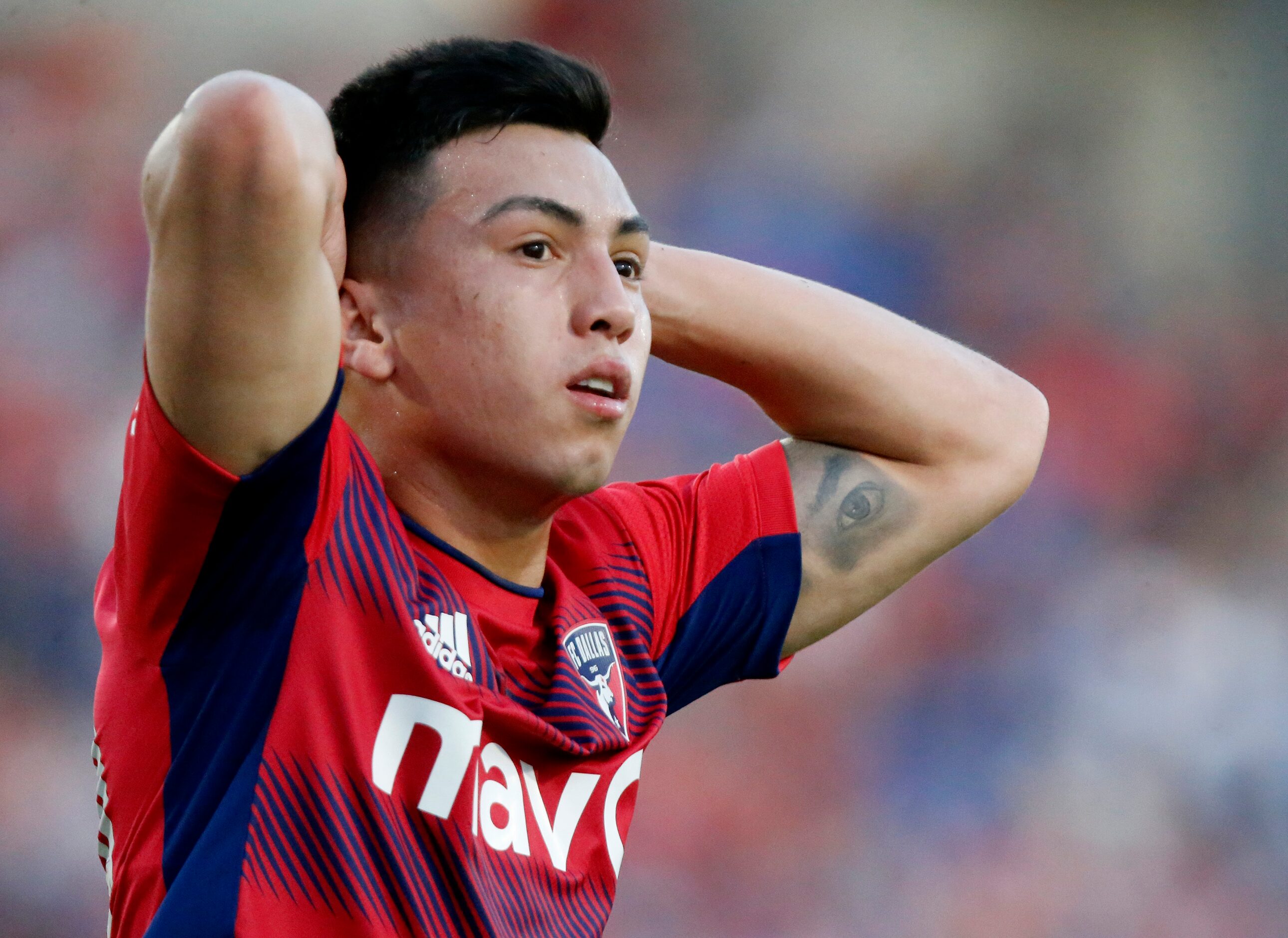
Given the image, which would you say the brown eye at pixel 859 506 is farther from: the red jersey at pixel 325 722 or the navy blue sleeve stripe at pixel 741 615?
the red jersey at pixel 325 722

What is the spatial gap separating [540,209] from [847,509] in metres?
0.65

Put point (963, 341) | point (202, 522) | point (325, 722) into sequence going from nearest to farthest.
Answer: point (202, 522) → point (325, 722) → point (963, 341)

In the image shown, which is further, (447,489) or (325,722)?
(447,489)

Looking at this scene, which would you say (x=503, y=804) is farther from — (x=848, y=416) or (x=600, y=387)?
(x=848, y=416)

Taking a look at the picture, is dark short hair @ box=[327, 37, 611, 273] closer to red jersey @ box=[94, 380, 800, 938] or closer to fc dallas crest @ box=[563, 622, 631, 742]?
red jersey @ box=[94, 380, 800, 938]

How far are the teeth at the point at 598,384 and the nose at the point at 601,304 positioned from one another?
5cm

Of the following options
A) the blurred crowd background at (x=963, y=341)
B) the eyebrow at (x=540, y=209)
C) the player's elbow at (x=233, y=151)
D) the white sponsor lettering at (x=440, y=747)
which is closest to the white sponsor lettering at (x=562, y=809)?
the white sponsor lettering at (x=440, y=747)

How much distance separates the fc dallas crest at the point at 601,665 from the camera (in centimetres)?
156

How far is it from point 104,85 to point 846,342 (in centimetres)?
222

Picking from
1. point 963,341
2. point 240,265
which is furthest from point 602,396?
point 963,341

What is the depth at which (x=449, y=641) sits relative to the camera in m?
1.38

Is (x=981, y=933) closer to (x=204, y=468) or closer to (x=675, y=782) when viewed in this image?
(x=675, y=782)

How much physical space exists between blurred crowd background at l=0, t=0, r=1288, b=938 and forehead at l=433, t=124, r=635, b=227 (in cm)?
192

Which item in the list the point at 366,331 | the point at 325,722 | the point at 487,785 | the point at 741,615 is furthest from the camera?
the point at 741,615
